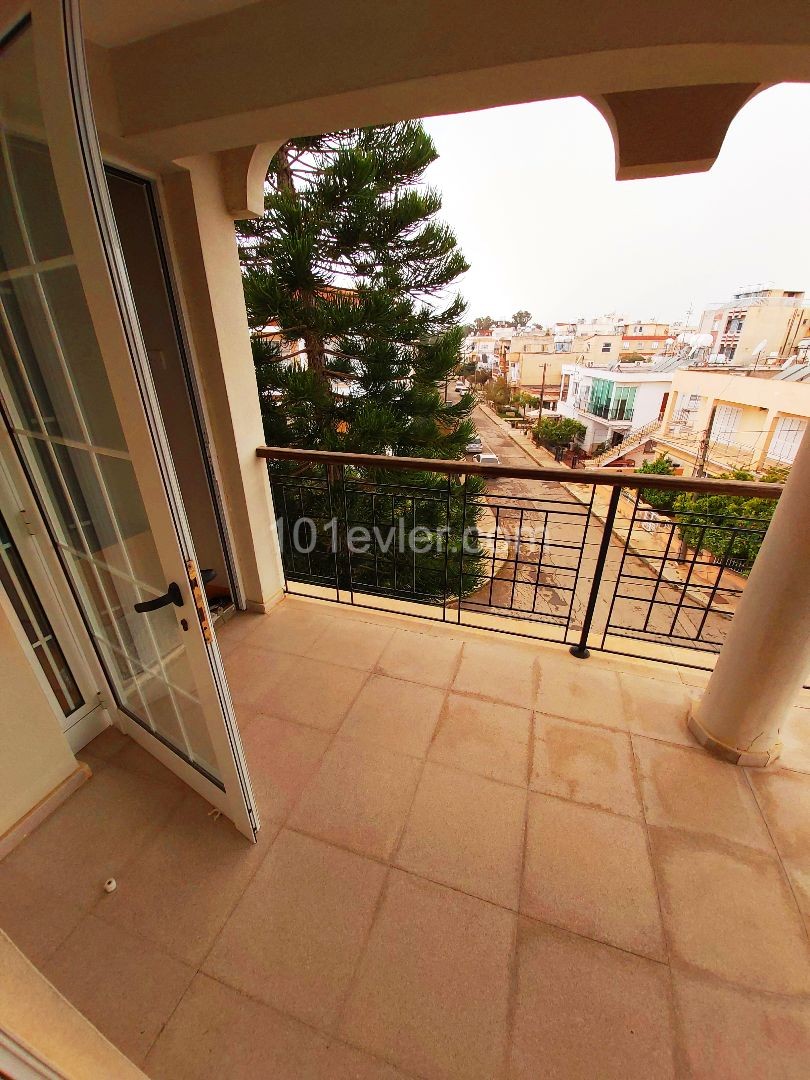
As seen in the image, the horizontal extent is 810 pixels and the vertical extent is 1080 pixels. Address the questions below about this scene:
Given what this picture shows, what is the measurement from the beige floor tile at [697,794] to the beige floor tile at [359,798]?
0.83 meters

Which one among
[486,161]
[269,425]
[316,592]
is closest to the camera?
[316,592]

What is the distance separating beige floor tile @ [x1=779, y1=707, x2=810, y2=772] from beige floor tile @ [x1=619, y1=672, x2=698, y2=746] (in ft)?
1.02

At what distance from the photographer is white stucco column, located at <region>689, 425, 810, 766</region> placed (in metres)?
1.31

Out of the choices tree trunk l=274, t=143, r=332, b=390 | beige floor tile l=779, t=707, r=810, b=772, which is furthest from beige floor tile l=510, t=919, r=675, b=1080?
tree trunk l=274, t=143, r=332, b=390

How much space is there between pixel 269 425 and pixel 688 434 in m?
12.1

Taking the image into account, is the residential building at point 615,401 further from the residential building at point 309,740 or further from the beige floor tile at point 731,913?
the beige floor tile at point 731,913

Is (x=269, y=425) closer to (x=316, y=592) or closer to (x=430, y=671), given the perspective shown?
(x=316, y=592)

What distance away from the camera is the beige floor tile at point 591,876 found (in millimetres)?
1162

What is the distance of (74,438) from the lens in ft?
3.72

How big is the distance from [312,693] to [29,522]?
1.21 m

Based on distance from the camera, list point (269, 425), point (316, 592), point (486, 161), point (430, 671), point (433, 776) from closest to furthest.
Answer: point (433, 776)
point (430, 671)
point (316, 592)
point (269, 425)
point (486, 161)

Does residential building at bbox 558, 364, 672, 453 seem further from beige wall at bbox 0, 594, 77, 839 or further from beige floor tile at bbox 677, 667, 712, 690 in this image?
beige wall at bbox 0, 594, 77, 839

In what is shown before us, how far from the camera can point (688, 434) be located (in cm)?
1212

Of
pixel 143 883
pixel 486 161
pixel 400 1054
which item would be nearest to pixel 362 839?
pixel 400 1054
